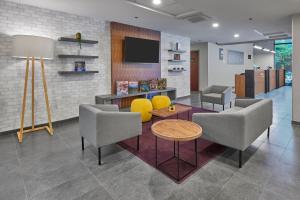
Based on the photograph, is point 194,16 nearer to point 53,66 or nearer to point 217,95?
point 217,95

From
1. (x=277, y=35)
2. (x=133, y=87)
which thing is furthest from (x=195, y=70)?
(x=133, y=87)

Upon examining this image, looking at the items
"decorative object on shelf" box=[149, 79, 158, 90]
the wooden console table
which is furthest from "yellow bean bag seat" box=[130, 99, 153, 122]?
"decorative object on shelf" box=[149, 79, 158, 90]

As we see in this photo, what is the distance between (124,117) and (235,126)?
4.96 feet

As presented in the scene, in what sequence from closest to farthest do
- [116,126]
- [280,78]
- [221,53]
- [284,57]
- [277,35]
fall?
[116,126], [277,35], [221,53], [280,78], [284,57]

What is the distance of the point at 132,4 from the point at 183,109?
253 cm

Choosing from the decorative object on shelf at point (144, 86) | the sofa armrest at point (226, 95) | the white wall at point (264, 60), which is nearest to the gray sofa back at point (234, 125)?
the sofa armrest at point (226, 95)

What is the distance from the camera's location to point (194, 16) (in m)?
4.83

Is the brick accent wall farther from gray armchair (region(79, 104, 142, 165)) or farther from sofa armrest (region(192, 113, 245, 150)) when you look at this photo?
sofa armrest (region(192, 113, 245, 150))

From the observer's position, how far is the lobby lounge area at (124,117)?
2137 millimetres

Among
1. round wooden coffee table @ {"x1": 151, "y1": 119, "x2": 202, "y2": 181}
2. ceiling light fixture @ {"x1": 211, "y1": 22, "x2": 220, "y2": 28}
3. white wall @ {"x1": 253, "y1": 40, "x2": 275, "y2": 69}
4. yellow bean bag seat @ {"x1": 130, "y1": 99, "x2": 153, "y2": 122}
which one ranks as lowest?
round wooden coffee table @ {"x1": 151, "y1": 119, "x2": 202, "y2": 181}

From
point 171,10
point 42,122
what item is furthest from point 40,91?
point 171,10

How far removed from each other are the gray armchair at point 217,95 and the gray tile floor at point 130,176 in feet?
7.58

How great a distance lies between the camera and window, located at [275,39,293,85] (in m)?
13.4

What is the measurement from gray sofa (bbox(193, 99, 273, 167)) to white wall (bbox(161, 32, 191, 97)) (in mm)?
4683
